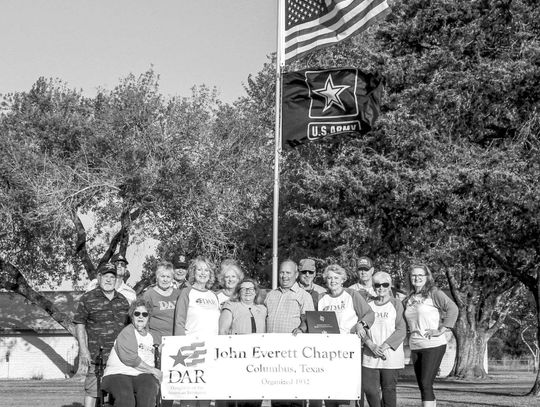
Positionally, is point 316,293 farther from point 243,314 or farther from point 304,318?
point 243,314

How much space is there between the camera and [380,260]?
96.7 feet

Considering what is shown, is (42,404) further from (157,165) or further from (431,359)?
(157,165)

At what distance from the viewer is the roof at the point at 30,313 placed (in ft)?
164

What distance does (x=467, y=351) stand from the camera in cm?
Answer: 4400

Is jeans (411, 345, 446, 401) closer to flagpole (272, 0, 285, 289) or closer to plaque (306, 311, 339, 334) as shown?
plaque (306, 311, 339, 334)

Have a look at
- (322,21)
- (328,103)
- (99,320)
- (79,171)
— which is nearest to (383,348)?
(99,320)

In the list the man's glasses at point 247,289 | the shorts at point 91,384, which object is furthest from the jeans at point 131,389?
the man's glasses at point 247,289

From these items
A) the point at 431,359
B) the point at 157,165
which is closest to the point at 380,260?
the point at 157,165

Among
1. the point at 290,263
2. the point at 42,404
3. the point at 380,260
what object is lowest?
the point at 42,404

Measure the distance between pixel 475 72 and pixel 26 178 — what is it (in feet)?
57.0

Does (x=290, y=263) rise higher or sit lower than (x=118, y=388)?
higher

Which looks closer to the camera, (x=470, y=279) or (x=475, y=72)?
(x=475, y=72)

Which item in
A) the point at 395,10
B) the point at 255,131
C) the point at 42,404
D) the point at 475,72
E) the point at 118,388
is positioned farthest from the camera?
the point at 255,131

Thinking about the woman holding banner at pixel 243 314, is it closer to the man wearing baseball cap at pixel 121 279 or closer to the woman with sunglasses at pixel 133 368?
the woman with sunglasses at pixel 133 368
